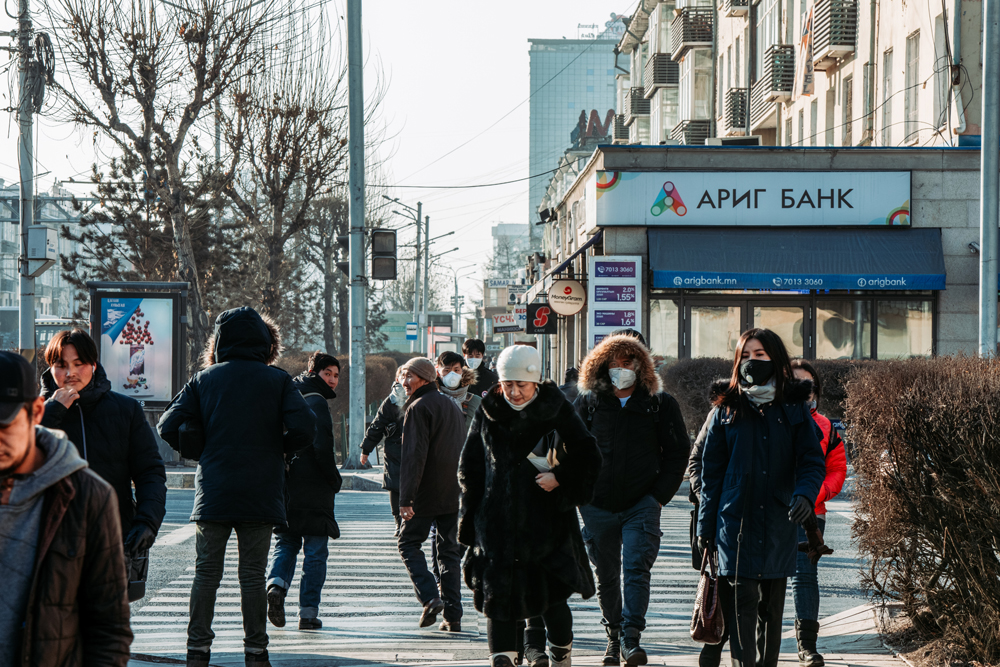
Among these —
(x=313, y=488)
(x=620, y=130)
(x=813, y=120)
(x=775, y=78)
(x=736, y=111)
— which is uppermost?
(x=620, y=130)

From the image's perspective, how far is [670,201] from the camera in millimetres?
22797

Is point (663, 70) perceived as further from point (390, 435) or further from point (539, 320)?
point (390, 435)

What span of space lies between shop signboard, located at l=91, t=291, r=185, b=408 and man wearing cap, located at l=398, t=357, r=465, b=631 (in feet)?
35.6

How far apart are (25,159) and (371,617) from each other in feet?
48.0

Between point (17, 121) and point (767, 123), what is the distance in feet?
72.3

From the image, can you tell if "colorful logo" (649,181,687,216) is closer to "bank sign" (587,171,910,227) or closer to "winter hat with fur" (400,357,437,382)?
"bank sign" (587,171,910,227)

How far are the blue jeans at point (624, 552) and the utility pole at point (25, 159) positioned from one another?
49.0 feet

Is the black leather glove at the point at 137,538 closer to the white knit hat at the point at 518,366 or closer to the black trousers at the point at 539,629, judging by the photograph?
the black trousers at the point at 539,629

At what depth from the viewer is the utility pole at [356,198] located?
60.3ft

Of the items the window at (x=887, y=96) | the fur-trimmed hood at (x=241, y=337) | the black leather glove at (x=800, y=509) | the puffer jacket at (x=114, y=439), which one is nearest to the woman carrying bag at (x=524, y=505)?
the black leather glove at (x=800, y=509)

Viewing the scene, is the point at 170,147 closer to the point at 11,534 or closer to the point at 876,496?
the point at 876,496

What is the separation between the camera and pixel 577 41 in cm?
18875

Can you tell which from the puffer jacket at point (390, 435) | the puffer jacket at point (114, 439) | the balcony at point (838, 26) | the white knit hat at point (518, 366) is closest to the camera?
the puffer jacket at point (114, 439)

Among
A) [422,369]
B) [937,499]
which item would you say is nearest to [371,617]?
[422,369]
